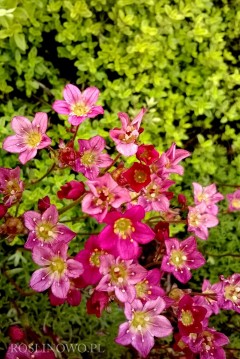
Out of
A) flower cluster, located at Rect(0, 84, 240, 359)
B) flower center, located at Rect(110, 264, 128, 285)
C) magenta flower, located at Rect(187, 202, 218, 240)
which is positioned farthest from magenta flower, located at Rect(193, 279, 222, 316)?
flower center, located at Rect(110, 264, 128, 285)

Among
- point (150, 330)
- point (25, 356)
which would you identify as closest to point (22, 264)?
point (25, 356)

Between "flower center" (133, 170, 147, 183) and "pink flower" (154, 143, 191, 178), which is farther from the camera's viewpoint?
"pink flower" (154, 143, 191, 178)

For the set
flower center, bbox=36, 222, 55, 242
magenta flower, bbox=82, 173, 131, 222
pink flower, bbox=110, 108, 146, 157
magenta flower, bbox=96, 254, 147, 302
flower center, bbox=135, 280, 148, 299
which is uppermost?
pink flower, bbox=110, 108, 146, 157

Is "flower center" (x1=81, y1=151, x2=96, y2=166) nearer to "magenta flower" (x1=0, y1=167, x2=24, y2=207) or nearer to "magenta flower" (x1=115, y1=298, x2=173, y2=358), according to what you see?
"magenta flower" (x1=0, y1=167, x2=24, y2=207)

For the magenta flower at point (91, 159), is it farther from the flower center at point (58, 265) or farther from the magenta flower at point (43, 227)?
the flower center at point (58, 265)

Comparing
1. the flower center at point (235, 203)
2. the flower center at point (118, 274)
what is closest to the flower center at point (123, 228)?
the flower center at point (118, 274)

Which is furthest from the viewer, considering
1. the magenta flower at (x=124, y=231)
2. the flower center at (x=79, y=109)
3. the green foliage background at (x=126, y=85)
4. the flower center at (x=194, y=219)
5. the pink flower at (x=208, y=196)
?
the green foliage background at (x=126, y=85)

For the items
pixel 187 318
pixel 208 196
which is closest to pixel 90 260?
pixel 187 318
